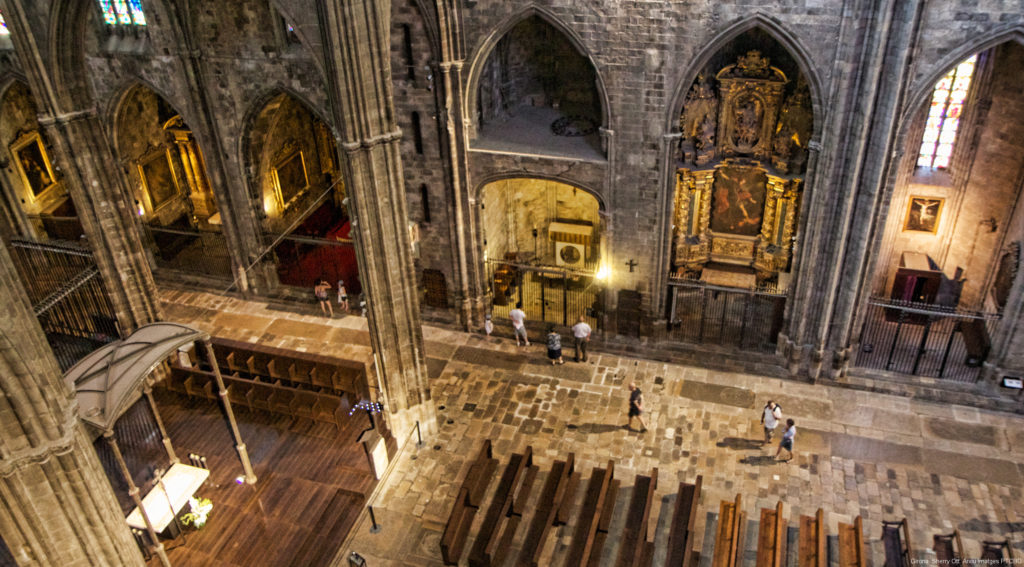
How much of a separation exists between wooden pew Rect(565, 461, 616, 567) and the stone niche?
927cm

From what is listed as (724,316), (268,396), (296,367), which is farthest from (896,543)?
(268,396)

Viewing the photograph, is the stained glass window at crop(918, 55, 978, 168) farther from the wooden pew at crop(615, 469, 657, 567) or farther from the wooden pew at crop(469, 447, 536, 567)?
the wooden pew at crop(469, 447, 536, 567)

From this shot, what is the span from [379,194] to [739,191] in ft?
40.0

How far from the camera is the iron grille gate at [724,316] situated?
20.2m

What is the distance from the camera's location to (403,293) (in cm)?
1639

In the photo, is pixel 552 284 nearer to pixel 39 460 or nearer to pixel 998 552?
pixel 998 552

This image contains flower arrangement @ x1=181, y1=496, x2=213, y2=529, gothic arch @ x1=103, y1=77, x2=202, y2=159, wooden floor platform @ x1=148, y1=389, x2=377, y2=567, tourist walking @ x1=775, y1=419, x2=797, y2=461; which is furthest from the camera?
gothic arch @ x1=103, y1=77, x2=202, y2=159

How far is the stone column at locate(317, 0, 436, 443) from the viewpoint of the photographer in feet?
45.6

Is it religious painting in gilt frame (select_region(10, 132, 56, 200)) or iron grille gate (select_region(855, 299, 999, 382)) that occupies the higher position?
religious painting in gilt frame (select_region(10, 132, 56, 200))

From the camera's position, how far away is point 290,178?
27.3 m

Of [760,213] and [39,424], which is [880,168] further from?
[39,424]

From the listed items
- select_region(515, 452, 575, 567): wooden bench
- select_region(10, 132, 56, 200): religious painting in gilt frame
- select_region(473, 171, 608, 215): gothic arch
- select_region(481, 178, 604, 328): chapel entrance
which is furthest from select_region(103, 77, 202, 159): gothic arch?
select_region(515, 452, 575, 567): wooden bench

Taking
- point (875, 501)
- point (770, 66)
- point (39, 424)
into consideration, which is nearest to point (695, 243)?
point (770, 66)

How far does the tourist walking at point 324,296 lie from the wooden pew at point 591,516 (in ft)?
34.1
